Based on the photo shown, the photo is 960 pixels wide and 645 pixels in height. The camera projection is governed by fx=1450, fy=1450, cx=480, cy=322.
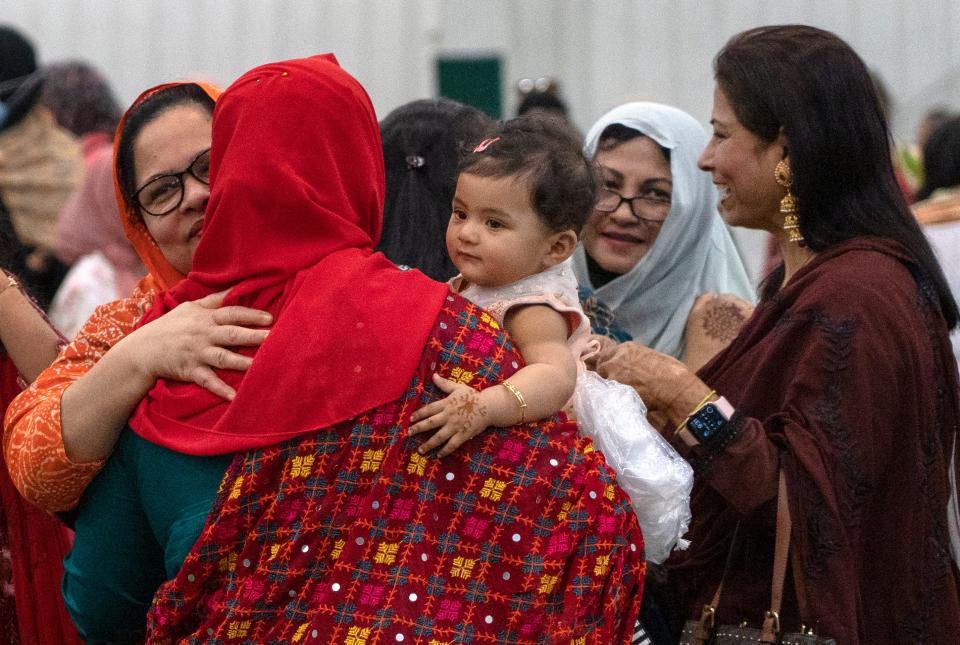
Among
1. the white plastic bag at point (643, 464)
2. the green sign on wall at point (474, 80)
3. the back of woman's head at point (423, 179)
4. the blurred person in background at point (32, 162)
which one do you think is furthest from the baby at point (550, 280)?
the green sign on wall at point (474, 80)

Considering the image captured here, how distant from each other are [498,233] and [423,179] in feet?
2.06

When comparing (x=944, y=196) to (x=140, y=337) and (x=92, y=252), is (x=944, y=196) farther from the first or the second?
(x=140, y=337)

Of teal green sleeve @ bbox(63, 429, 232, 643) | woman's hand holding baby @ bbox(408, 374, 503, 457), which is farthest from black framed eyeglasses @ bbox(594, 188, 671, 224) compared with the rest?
teal green sleeve @ bbox(63, 429, 232, 643)

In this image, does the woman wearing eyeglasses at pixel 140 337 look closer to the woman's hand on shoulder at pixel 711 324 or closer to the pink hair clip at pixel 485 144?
the pink hair clip at pixel 485 144

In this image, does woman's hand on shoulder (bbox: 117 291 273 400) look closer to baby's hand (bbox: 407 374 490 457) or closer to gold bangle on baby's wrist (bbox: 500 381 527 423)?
baby's hand (bbox: 407 374 490 457)

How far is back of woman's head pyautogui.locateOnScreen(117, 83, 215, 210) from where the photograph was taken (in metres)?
2.77

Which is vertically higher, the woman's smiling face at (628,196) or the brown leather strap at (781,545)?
the woman's smiling face at (628,196)

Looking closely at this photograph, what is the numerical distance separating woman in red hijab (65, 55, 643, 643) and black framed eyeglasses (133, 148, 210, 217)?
36 centimetres

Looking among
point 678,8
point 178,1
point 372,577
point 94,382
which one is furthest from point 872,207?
point 178,1

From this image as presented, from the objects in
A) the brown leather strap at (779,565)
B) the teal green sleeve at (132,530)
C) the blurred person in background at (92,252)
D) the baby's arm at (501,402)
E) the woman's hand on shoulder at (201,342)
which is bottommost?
the blurred person in background at (92,252)

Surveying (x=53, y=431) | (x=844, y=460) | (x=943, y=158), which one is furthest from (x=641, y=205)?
(x=943, y=158)

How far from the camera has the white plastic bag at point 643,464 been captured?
8.17ft

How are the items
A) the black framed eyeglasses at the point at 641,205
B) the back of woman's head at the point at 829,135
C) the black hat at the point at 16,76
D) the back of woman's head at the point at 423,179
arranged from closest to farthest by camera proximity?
the back of woman's head at the point at 829,135 < the back of woman's head at the point at 423,179 < the black framed eyeglasses at the point at 641,205 < the black hat at the point at 16,76

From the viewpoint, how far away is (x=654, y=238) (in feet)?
12.0
